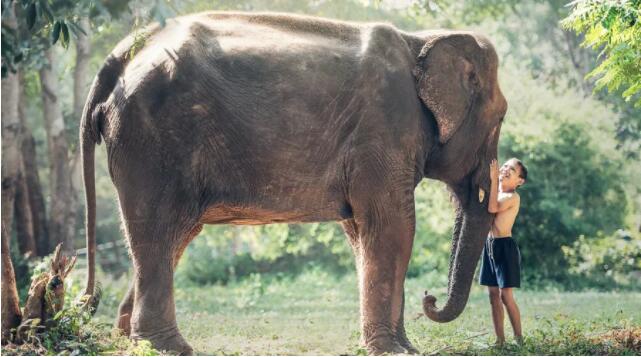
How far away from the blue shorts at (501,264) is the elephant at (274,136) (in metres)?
0.28

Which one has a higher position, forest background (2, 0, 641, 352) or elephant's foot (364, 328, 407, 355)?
forest background (2, 0, 641, 352)

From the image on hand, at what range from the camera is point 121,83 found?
739cm

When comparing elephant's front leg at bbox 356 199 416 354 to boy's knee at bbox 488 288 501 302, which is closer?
elephant's front leg at bbox 356 199 416 354

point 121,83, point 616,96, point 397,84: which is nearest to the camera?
point 121,83

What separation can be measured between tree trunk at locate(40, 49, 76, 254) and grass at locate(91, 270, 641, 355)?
1991 millimetres

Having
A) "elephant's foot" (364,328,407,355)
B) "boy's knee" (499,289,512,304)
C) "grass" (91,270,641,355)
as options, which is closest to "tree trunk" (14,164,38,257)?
"grass" (91,270,641,355)

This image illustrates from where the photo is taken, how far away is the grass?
8453 millimetres

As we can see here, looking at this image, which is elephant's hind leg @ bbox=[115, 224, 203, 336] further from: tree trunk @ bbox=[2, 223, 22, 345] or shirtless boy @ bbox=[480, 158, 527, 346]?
shirtless boy @ bbox=[480, 158, 527, 346]

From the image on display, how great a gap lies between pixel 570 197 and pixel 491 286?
925 centimetres

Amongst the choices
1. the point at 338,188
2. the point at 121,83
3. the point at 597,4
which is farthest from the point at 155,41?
the point at 597,4

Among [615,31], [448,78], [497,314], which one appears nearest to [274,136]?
[448,78]

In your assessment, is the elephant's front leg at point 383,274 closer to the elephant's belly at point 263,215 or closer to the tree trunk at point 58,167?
the elephant's belly at point 263,215

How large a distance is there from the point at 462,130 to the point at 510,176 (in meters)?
0.73

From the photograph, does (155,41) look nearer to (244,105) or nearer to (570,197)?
(244,105)
